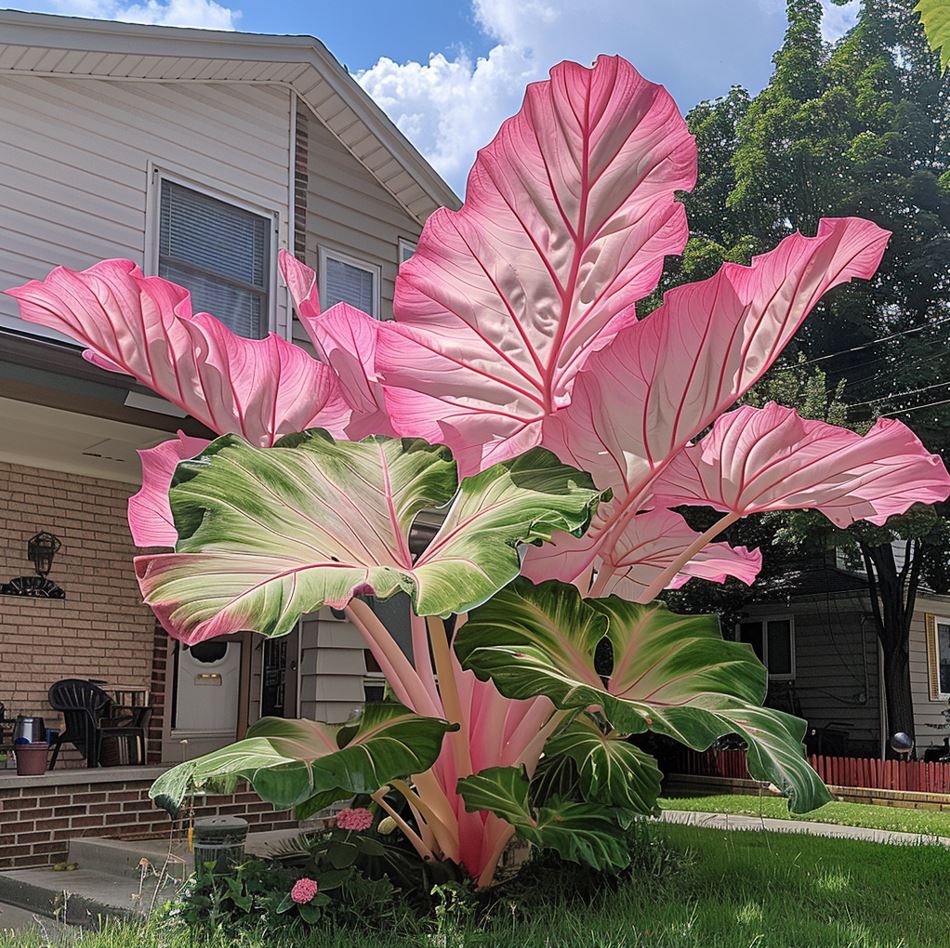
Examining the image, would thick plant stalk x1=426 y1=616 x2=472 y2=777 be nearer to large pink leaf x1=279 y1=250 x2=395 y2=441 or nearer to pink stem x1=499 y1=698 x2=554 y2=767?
pink stem x1=499 y1=698 x2=554 y2=767

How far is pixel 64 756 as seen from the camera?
24.9ft

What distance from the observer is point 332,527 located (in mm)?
2979

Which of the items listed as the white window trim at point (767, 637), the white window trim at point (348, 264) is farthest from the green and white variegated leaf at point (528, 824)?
the white window trim at point (767, 637)

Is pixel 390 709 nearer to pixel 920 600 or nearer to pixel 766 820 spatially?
pixel 766 820

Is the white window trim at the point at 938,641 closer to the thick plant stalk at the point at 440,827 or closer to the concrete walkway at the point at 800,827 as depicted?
the concrete walkway at the point at 800,827

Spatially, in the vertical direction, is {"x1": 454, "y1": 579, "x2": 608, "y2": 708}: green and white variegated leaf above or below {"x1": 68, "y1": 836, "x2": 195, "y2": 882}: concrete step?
above

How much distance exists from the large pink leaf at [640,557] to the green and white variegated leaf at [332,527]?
520 millimetres

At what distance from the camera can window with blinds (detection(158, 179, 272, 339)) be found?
24.3 feet

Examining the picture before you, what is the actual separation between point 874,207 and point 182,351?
1274cm

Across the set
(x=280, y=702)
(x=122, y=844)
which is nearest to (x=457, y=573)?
(x=122, y=844)

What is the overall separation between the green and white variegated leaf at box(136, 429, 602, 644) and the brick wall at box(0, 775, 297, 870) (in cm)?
429

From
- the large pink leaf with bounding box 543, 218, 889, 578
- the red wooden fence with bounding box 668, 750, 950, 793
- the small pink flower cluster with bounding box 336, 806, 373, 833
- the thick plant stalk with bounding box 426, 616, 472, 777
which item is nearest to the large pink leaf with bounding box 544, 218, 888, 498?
the large pink leaf with bounding box 543, 218, 889, 578

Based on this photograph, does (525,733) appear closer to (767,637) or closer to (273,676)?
(273,676)

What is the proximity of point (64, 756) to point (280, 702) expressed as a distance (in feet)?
6.09
